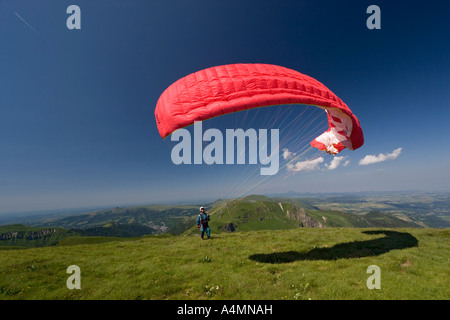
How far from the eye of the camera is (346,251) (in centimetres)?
998

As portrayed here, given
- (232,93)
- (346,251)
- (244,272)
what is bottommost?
(346,251)

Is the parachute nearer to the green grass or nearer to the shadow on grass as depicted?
the green grass

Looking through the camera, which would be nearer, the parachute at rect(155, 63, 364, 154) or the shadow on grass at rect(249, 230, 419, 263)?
the parachute at rect(155, 63, 364, 154)

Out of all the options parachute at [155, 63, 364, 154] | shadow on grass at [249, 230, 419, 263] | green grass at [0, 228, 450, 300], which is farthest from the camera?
shadow on grass at [249, 230, 419, 263]

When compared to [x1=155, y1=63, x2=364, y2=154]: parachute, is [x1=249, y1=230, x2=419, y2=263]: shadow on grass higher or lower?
lower

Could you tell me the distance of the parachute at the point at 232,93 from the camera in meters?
8.13

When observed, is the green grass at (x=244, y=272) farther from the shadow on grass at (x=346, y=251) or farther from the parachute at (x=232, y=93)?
the parachute at (x=232, y=93)

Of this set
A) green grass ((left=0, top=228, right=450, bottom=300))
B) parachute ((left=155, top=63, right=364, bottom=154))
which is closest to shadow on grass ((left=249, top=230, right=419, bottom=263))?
green grass ((left=0, top=228, right=450, bottom=300))

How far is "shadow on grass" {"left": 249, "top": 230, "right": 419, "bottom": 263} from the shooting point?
915 cm

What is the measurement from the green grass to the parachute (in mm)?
6250

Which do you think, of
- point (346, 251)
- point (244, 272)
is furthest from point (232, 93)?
point (346, 251)

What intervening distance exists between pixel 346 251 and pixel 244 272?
6416 mm

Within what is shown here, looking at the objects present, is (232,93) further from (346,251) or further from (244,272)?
(346,251)
